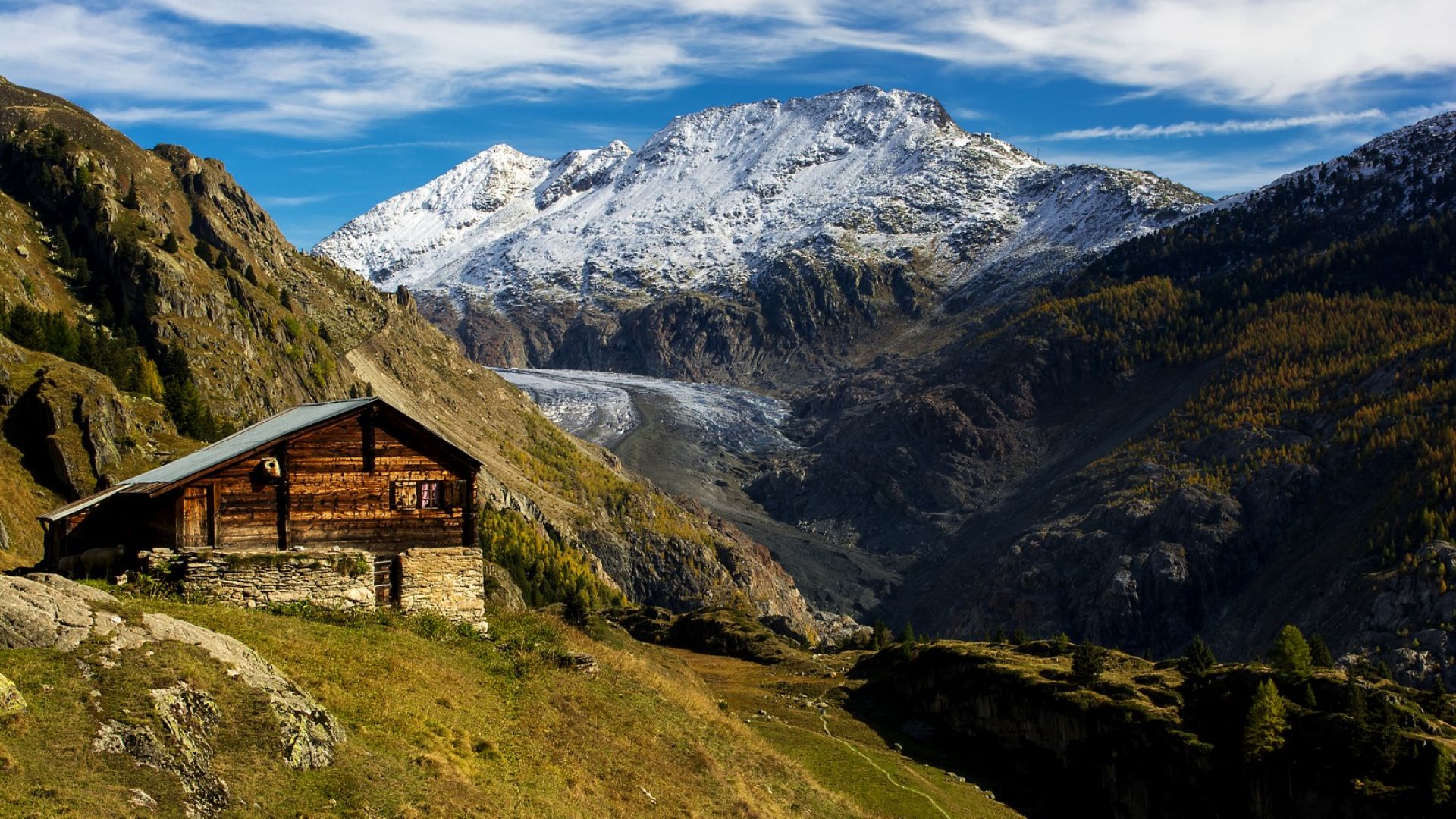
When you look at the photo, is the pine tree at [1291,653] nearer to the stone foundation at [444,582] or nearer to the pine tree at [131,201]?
the stone foundation at [444,582]

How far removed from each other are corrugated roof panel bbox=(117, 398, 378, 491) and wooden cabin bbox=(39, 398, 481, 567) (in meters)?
0.07

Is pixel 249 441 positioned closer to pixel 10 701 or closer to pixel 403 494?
Result: pixel 403 494

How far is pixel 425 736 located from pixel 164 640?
15.4 feet

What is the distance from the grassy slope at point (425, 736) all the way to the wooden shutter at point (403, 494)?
408cm

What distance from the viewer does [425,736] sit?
23.0m

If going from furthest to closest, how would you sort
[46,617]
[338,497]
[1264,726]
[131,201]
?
[131,201]
[1264,726]
[338,497]
[46,617]

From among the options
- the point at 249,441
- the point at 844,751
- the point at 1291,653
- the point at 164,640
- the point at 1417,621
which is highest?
the point at 249,441

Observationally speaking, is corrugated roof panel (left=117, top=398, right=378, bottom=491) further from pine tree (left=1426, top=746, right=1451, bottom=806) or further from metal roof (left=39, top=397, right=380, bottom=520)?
pine tree (left=1426, top=746, right=1451, bottom=806)

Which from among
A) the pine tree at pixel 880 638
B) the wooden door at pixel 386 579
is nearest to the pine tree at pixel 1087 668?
the wooden door at pixel 386 579

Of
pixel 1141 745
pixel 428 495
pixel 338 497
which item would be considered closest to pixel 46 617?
pixel 338 497

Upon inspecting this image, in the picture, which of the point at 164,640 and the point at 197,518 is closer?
the point at 164,640

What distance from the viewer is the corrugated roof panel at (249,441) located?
3281cm

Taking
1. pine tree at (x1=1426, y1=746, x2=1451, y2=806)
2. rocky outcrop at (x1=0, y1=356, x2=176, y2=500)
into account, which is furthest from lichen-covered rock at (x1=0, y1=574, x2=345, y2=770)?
rocky outcrop at (x1=0, y1=356, x2=176, y2=500)

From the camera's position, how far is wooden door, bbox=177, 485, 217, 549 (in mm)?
31984
